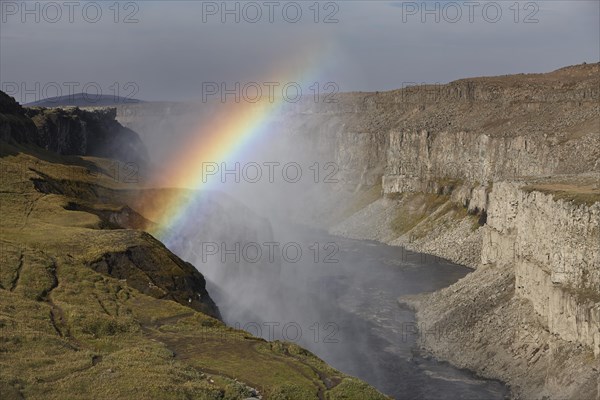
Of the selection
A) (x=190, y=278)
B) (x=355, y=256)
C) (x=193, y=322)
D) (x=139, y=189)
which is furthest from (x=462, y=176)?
(x=193, y=322)

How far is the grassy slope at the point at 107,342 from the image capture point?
1554 inches

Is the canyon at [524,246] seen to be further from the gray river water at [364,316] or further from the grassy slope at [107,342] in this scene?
Result: the grassy slope at [107,342]

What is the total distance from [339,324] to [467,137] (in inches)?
3511

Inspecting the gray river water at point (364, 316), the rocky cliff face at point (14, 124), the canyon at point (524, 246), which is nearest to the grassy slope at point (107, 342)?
the gray river water at point (364, 316)

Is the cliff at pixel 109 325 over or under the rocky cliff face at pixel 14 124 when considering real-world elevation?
under

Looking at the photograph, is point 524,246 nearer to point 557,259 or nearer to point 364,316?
point 557,259

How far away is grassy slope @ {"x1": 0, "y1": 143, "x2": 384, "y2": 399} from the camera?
39.5m

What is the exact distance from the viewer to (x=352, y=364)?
8719 centimetres

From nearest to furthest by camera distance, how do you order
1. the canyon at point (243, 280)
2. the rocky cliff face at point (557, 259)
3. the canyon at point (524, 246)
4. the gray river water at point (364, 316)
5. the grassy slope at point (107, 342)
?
1. the grassy slope at point (107, 342)
2. the canyon at point (243, 280)
3. the rocky cliff face at point (557, 259)
4. the canyon at point (524, 246)
5. the gray river water at point (364, 316)

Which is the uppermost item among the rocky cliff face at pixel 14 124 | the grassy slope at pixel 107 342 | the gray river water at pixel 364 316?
the rocky cliff face at pixel 14 124

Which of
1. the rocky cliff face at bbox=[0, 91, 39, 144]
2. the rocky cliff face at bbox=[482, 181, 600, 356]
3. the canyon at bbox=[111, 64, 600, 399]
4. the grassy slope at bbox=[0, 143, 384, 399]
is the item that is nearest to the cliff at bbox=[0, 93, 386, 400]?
the grassy slope at bbox=[0, 143, 384, 399]

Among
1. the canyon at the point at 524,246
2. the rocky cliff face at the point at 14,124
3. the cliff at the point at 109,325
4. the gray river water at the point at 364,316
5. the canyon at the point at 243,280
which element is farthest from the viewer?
the rocky cliff face at the point at 14,124

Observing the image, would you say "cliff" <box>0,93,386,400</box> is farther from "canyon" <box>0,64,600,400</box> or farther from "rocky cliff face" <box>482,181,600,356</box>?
"rocky cliff face" <box>482,181,600,356</box>

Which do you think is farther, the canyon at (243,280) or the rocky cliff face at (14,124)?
the rocky cliff face at (14,124)
